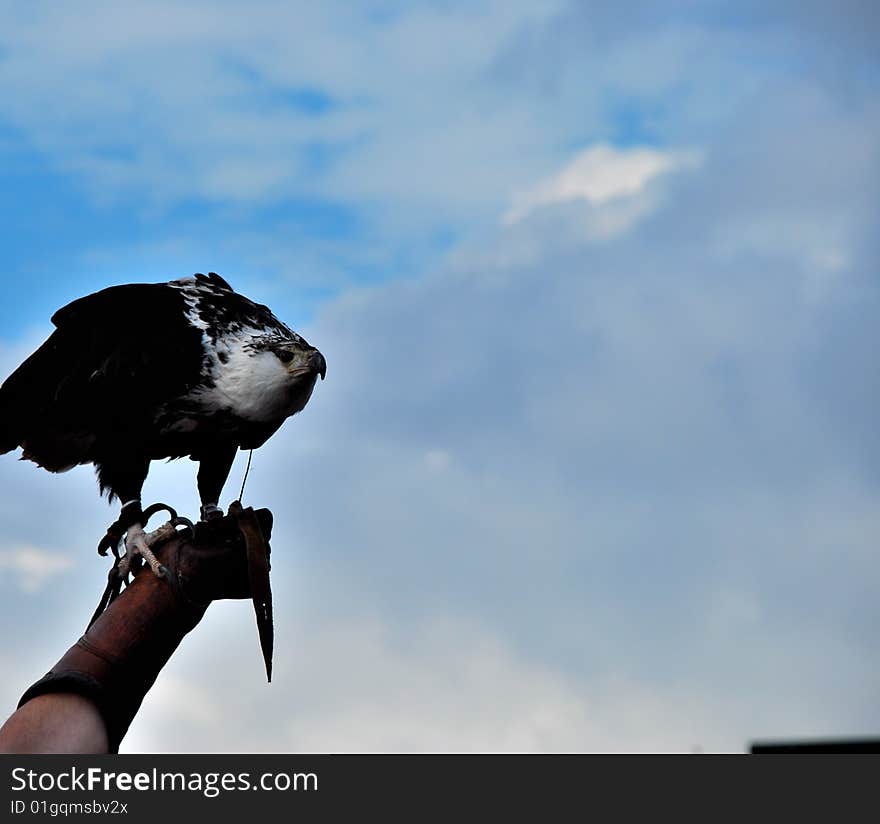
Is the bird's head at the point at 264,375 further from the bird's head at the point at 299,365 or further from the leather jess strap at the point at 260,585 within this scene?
the leather jess strap at the point at 260,585

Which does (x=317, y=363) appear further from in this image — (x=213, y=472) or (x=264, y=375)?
(x=213, y=472)

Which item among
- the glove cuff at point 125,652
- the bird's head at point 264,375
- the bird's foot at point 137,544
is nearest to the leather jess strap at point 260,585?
the glove cuff at point 125,652

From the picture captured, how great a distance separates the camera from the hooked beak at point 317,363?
20.0 ft

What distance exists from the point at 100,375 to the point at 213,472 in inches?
30.8

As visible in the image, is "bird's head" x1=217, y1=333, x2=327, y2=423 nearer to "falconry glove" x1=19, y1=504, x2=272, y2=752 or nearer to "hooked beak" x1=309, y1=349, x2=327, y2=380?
"hooked beak" x1=309, y1=349, x2=327, y2=380

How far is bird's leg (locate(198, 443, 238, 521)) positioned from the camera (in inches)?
251

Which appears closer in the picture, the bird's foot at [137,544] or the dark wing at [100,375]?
the bird's foot at [137,544]

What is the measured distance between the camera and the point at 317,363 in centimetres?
611

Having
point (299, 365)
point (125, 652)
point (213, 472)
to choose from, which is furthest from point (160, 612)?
point (299, 365)

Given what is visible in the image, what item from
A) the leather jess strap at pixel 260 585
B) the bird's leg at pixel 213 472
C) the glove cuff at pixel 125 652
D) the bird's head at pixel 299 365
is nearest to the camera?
the glove cuff at pixel 125 652

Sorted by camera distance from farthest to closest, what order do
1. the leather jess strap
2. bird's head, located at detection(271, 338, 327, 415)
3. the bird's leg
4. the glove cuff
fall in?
the bird's leg < bird's head, located at detection(271, 338, 327, 415) < the leather jess strap < the glove cuff

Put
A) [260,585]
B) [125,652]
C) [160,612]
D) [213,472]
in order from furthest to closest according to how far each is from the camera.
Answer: [213,472] → [260,585] → [160,612] → [125,652]

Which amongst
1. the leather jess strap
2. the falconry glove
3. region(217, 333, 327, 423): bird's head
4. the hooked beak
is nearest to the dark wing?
region(217, 333, 327, 423): bird's head

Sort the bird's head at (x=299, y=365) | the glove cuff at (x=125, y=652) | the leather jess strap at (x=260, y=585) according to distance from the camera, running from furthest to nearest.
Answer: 1. the bird's head at (x=299, y=365)
2. the leather jess strap at (x=260, y=585)
3. the glove cuff at (x=125, y=652)
